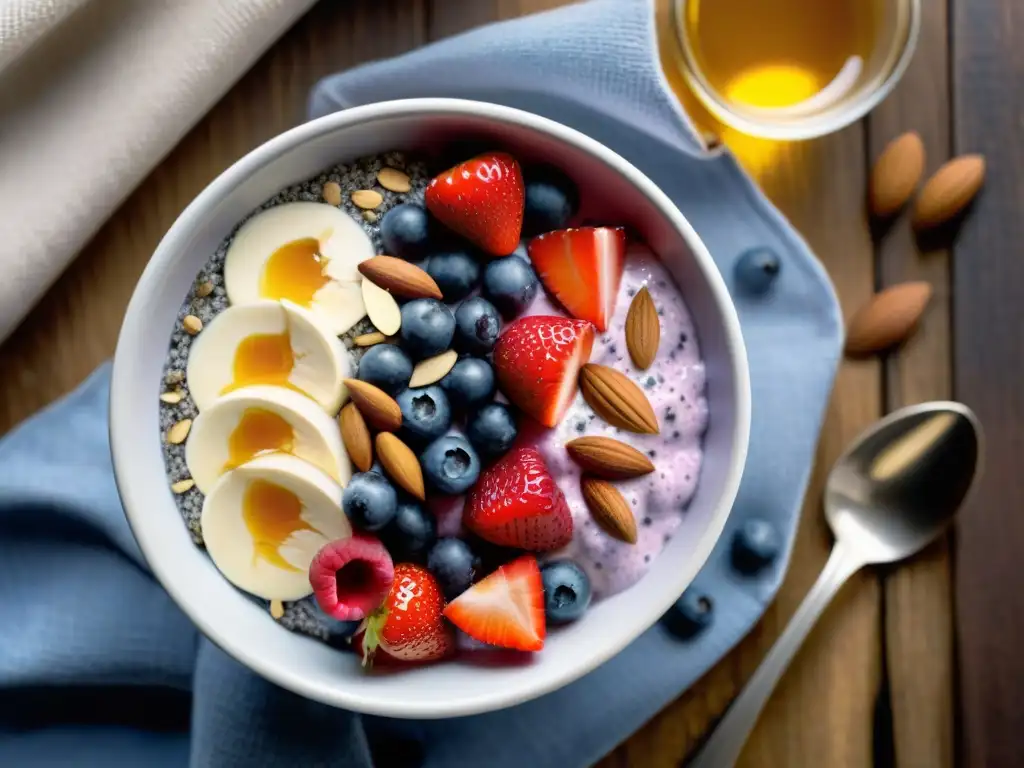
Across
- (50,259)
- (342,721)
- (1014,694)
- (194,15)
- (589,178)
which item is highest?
(194,15)

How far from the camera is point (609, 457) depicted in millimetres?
918

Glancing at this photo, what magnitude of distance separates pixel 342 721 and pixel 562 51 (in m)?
0.77

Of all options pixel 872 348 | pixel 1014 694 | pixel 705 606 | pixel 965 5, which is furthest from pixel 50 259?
pixel 1014 694

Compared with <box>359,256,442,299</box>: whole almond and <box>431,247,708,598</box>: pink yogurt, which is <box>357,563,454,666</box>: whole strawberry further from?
<box>359,256,442,299</box>: whole almond

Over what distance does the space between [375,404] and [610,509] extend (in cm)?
24

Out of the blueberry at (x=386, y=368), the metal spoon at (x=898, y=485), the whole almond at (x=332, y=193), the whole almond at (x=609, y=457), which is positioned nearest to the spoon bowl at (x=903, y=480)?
the metal spoon at (x=898, y=485)

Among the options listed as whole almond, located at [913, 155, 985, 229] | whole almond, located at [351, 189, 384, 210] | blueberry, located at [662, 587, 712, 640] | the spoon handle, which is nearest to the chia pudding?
whole almond, located at [351, 189, 384, 210]

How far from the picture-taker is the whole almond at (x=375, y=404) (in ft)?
2.91

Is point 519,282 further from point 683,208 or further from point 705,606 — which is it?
point 705,606

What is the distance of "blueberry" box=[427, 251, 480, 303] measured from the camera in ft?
3.06

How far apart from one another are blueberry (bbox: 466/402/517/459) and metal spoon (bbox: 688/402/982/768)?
1.38 ft

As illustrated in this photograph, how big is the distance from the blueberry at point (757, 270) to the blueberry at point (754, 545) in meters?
0.27

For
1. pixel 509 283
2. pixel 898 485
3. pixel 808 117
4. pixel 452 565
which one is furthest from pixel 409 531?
pixel 808 117

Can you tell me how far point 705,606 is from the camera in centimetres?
105
